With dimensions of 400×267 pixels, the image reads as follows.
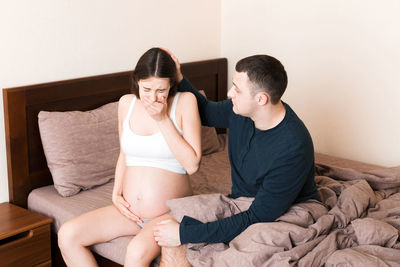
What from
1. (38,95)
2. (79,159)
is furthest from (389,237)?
(38,95)

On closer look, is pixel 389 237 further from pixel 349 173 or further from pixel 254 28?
pixel 254 28

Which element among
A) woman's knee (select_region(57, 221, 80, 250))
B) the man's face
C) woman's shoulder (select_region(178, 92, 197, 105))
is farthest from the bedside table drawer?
the man's face

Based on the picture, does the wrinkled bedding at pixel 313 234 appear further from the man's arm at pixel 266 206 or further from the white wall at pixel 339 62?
the white wall at pixel 339 62

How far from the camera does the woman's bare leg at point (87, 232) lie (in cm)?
196

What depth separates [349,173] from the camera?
2293mm

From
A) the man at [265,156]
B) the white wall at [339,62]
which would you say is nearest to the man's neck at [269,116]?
the man at [265,156]

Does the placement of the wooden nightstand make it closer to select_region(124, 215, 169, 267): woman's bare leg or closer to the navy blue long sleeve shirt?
select_region(124, 215, 169, 267): woman's bare leg

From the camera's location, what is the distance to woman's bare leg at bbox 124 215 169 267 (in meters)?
1.80

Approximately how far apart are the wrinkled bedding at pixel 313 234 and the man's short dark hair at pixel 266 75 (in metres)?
0.41

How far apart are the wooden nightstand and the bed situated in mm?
90

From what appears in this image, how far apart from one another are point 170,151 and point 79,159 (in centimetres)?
63

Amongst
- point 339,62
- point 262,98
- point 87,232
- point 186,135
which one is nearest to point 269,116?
point 262,98

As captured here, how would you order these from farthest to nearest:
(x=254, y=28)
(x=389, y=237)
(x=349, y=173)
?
(x=254, y=28) → (x=349, y=173) → (x=389, y=237)

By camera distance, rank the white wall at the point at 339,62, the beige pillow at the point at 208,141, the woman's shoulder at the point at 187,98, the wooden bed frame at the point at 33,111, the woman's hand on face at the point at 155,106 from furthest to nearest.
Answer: the beige pillow at the point at 208,141 → the white wall at the point at 339,62 → the wooden bed frame at the point at 33,111 → the woman's shoulder at the point at 187,98 → the woman's hand on face at the point at 155,106
